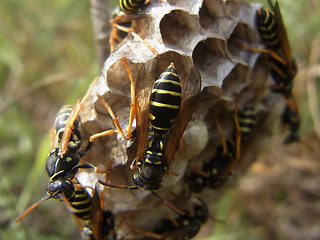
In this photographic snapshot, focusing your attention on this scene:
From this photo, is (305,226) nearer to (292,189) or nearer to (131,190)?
(292,189)

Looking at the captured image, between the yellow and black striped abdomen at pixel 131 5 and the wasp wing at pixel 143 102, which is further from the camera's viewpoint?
the yellow and black striped abdomen at pixel 131 5

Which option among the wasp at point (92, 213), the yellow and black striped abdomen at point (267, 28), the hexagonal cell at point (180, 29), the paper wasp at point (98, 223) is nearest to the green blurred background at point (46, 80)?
the paper wasp at point (98, 223)

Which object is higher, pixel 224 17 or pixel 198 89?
pixel 224 17

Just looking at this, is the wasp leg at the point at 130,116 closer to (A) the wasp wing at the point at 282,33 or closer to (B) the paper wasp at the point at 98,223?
(B) the paper wasp at the point at 98,223

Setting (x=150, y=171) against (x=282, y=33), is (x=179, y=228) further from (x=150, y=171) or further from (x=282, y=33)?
(x=282, y=33)

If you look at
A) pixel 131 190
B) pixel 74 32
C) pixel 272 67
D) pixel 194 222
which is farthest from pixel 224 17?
pixel 74 32

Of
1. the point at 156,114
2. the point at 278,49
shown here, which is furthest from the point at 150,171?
the point at 278,49
